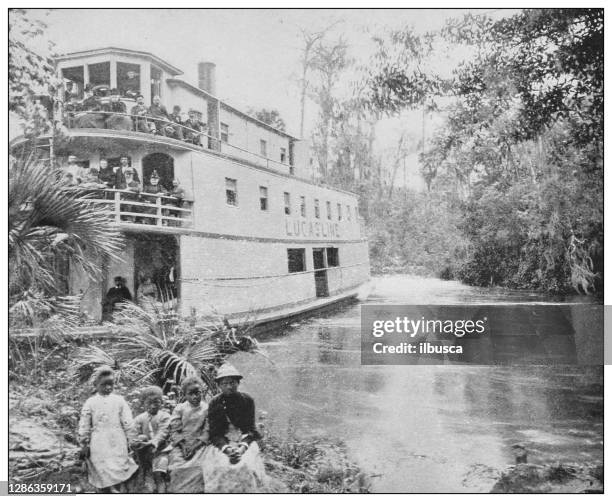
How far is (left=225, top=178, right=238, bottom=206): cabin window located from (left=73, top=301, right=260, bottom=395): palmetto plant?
1.17 meters

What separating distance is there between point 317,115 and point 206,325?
238 centimetres

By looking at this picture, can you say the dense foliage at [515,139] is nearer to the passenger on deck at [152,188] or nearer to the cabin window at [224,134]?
the cabin window at [224,134]

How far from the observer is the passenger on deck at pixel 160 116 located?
488 cm

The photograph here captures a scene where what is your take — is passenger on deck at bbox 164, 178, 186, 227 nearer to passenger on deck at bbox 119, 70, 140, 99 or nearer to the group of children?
passenger on deck at bbox 119, 70, 140, 99

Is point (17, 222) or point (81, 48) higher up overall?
point (81, 48)

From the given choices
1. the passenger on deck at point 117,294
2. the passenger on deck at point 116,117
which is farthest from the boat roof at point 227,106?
the passenger on deck at point 117,294

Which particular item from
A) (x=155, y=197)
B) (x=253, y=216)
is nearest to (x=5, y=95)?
(x=155, y=197)

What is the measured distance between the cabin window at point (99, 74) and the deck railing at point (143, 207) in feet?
3.37

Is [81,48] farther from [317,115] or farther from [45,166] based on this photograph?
[317,115]

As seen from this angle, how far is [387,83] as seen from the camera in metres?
5.39

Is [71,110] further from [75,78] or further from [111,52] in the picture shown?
[111,52]

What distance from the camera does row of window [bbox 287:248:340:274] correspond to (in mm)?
5320

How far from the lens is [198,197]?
4945 millimetres
